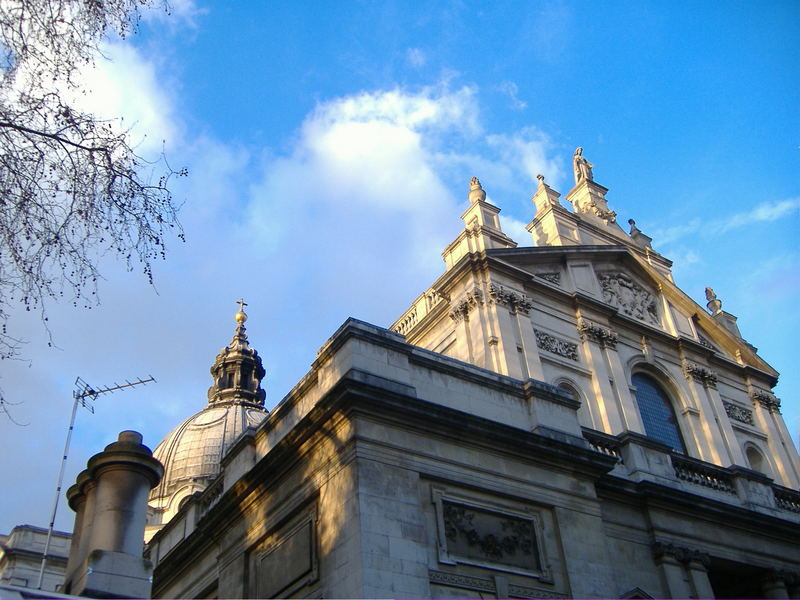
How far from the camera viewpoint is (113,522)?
13.0 m

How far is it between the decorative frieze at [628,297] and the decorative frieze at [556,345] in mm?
3471

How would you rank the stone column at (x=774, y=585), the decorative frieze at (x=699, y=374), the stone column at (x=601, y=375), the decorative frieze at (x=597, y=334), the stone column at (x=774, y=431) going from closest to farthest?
the stone column at (x=774, y=585) < the stone column at (x=601, y=375) < the decorative frieze at (x=597, y=334) < the decorative frieze at (x=699, y=374) < the stone column at (x=774, y=431)

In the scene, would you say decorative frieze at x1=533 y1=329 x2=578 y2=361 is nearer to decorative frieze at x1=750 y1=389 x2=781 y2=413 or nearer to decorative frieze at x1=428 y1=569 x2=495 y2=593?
decorative frieze at x1=750 y1=389 x2=781 y2=413

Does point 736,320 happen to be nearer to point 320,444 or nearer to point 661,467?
point 661,467

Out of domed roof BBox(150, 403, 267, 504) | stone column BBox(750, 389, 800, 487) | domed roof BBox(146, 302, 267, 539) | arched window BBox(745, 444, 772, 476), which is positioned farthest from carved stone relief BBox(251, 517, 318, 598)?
domed roof BBox(150, 403, 267, 504)

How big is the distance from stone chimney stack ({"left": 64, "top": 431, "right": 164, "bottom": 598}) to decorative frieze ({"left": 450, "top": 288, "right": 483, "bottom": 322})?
13403 mm

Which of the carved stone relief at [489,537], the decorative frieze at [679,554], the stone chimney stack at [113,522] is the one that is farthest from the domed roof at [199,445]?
the stone chimney stack at [113,522]

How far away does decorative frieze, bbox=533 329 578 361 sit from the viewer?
26.2m

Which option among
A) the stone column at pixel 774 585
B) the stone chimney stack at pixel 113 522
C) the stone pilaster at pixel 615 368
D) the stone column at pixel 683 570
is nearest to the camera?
the stone chimney stack at pixel 113 522

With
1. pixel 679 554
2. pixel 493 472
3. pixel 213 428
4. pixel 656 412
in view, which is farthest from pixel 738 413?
pixel 213 428

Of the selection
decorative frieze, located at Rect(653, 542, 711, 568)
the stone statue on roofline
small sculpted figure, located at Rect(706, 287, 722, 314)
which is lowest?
decorative frieze, located at Rect(653, 542, 711, 568)

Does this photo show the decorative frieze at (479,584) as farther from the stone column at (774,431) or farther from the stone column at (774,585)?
the stone column at (774,431)

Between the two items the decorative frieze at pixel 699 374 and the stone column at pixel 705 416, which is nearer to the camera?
the stone column at pixel 705 416

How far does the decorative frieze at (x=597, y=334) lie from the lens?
2738 centimetres
